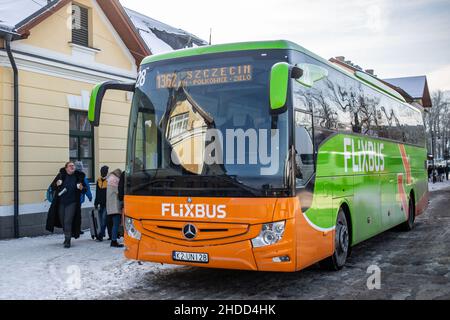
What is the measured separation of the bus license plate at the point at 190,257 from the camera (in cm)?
638

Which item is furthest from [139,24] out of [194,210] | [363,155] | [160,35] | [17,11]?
[194,210]

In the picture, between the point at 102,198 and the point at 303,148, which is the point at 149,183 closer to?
the point at 303,148

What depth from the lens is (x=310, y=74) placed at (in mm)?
7121

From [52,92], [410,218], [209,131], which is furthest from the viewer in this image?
[52,92]

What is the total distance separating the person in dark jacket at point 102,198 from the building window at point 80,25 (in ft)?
15.3

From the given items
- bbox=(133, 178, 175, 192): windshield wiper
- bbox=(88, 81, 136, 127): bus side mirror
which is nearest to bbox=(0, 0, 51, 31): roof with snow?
bbox=(88, 81, 136, 127): bus side mirror

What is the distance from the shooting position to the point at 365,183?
9211mm

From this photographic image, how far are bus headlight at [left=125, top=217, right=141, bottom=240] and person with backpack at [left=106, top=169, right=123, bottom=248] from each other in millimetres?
3663

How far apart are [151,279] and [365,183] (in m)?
4.01

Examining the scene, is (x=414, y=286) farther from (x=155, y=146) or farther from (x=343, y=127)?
(x=155, y=146)

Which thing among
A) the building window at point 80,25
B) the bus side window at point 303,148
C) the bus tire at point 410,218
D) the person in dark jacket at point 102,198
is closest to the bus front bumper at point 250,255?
the bus side window at point 303,148

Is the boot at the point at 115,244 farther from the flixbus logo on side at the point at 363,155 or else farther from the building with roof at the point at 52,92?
the flixbus logo on side at the point at 363,155

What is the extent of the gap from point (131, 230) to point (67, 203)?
13.6 feet
